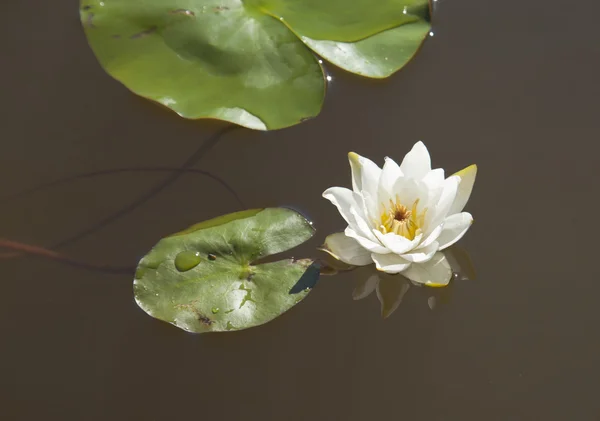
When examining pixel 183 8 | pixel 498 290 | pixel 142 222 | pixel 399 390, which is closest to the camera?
pixel 399 390

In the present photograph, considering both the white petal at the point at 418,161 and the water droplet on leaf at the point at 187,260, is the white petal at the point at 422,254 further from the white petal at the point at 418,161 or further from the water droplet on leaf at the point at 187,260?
the water droplet on leaf at the point at 187,260

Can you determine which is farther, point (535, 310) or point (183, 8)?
point (183, 8)

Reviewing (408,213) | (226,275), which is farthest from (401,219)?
(226,275)

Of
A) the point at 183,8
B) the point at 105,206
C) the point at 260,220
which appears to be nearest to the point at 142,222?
the point at 105,206

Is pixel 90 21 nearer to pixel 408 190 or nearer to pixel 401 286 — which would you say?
pixel 408 190

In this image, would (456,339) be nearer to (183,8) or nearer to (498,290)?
(498,290)

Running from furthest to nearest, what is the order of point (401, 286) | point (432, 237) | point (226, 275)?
point (401, 286)
point (226, 275)
point (432, 237)

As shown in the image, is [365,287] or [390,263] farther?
[365,287]
